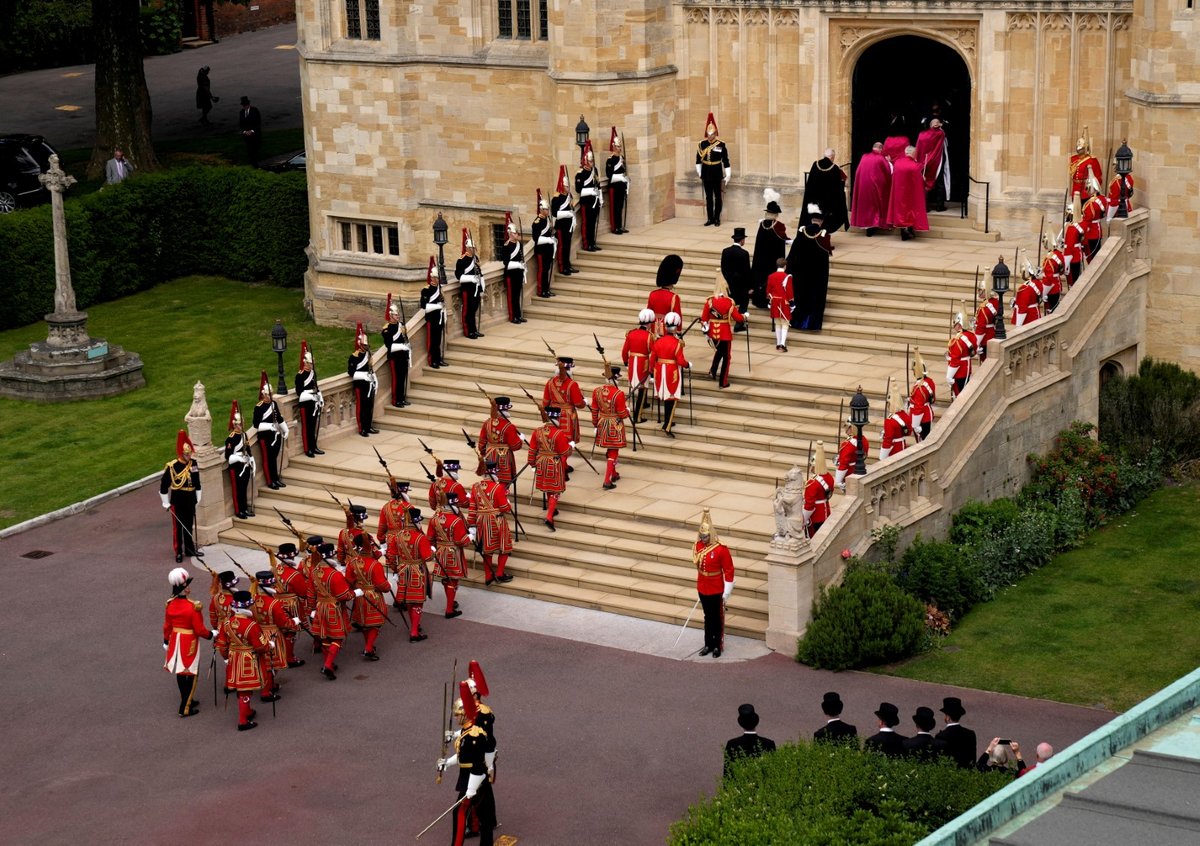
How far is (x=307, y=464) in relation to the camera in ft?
105

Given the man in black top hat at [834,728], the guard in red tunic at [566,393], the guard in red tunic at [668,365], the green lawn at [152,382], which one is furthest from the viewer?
the green lawn at [152,382]

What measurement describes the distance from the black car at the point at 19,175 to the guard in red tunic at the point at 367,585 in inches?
858

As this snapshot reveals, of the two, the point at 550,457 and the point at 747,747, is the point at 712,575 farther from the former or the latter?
the point at 747,747

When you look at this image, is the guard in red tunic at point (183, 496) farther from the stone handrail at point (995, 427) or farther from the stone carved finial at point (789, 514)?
the stone handrail at point (995, 427)

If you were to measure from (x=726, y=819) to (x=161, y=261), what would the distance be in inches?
1115

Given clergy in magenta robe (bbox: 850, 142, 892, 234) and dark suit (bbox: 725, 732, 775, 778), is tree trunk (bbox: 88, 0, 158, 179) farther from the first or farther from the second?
dark suit (bbox: 725, 732, 775, 778)

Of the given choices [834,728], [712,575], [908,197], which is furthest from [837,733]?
[908,197]

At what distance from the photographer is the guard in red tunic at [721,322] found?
31.1 meters

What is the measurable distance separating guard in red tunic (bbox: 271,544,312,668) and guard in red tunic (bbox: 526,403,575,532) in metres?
4.24

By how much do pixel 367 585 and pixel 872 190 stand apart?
13.0m

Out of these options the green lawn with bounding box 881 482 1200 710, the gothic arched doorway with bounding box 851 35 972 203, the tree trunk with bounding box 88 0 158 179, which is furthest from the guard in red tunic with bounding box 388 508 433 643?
the tree trunk with bounding box 88 0 158 179

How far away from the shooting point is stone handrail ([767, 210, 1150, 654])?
26.4m

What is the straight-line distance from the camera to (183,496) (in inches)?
1191

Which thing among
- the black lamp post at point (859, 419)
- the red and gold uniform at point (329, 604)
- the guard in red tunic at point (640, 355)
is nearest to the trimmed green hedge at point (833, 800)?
the red and gold uniform at point (329, 604)
